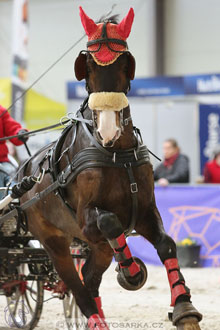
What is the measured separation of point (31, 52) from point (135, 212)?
15973mm

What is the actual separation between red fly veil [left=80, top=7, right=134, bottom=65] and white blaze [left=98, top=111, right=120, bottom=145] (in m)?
0.29

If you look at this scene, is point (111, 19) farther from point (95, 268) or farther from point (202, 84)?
point (202, 84)

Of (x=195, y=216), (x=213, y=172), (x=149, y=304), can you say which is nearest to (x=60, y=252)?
(x=149, y=304)

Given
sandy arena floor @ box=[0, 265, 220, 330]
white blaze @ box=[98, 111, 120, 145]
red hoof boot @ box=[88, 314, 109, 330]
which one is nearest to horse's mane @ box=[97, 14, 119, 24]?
white blaze @ box=[98, 111, 120, 145]

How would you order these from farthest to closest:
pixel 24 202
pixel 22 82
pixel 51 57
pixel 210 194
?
1. pixel 51 57
2. pixel 22 82
3. pixel 210 194
4. pixel 24 202

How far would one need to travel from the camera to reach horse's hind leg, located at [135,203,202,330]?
3.55 metres

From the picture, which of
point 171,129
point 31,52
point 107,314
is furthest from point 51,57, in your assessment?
point 107,314

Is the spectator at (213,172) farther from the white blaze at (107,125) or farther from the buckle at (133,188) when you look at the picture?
the white blaze at (107,125)

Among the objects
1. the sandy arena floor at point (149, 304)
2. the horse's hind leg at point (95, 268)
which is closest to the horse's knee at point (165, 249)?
the horse's hind leg at point (95, 268)

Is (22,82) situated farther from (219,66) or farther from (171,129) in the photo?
(219,66)

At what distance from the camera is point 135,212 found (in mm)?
3895

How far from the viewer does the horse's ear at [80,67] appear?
3.83 m

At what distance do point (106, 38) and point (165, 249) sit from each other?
1241 millimetres

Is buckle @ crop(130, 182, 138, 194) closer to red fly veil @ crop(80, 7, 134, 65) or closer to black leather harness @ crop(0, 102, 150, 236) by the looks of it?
black leather harness @ crop(0, 102, 150, 236)
